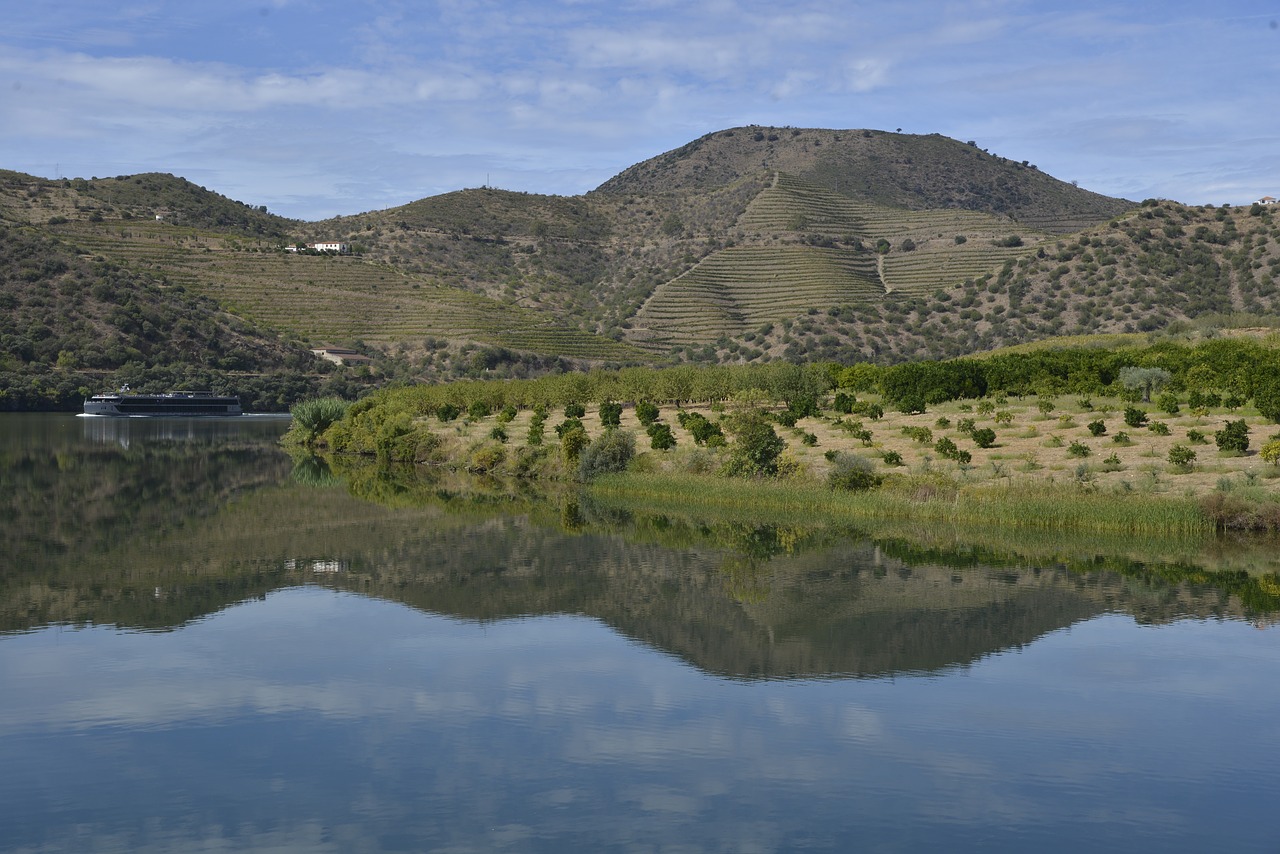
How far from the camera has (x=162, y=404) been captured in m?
120

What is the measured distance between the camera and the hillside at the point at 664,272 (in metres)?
119

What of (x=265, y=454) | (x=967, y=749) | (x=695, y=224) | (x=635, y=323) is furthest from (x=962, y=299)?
(x=967, y=749)

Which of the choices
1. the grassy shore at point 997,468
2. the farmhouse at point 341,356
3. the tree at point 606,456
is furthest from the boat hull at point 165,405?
the tree at point 606,456

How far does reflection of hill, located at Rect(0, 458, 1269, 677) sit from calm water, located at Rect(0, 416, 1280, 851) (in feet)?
0.46

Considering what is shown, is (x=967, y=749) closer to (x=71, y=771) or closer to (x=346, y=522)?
(x=71, y=771)

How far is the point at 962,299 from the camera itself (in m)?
127

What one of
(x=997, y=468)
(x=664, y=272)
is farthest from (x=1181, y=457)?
(x=664, y=272)

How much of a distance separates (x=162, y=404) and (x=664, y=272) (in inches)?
2776

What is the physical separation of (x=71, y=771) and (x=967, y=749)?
38.3ft

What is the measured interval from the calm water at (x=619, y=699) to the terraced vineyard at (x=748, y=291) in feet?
352

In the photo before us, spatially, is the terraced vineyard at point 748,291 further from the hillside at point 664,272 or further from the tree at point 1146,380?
the tree at point 1146,380

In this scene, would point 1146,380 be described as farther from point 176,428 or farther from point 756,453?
point 176,428

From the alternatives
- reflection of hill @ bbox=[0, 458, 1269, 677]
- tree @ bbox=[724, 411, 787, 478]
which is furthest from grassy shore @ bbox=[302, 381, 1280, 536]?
reflection of hill @ bbox=[0, 458, 1269, 677]

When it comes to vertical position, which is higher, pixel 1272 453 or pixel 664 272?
pixel 664 272
